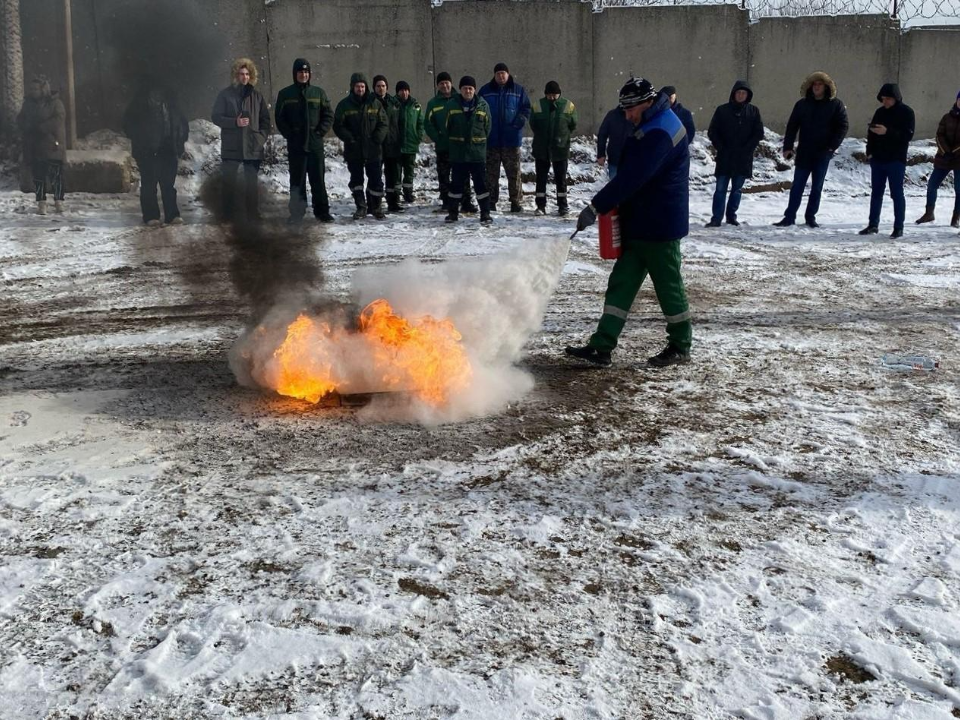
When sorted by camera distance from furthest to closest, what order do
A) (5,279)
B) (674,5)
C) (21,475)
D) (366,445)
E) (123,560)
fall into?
(674,5) → (5,279) → (366,445) → (21,475) → (123,560)

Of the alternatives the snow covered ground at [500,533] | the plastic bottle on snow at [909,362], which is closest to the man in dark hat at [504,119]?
the snow covered ground at [500,533]

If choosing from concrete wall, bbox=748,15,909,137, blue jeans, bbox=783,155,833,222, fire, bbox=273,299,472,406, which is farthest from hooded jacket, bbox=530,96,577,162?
fire, bbox=273,299,472,406

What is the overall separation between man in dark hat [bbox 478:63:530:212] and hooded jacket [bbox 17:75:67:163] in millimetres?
6240

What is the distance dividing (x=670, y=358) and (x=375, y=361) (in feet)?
7.35

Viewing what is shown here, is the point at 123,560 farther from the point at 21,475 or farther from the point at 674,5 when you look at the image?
the point at 674,5

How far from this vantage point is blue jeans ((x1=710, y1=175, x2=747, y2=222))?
12852 millimetres

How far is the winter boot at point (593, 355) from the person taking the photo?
253 inches

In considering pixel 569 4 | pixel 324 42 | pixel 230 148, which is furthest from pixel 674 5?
pixel 230 148

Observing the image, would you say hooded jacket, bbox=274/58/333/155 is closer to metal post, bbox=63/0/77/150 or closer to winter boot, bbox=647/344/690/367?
metal post, bbox=63/0/77/150

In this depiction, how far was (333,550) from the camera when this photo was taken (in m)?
3.76

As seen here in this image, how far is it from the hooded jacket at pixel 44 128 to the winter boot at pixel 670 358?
10353mm

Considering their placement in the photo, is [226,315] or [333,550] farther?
[226,315]

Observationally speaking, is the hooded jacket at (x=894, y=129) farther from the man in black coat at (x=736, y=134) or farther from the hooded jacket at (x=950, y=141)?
the man in black coat at (x=736, y=134)

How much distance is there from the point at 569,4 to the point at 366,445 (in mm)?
15589
